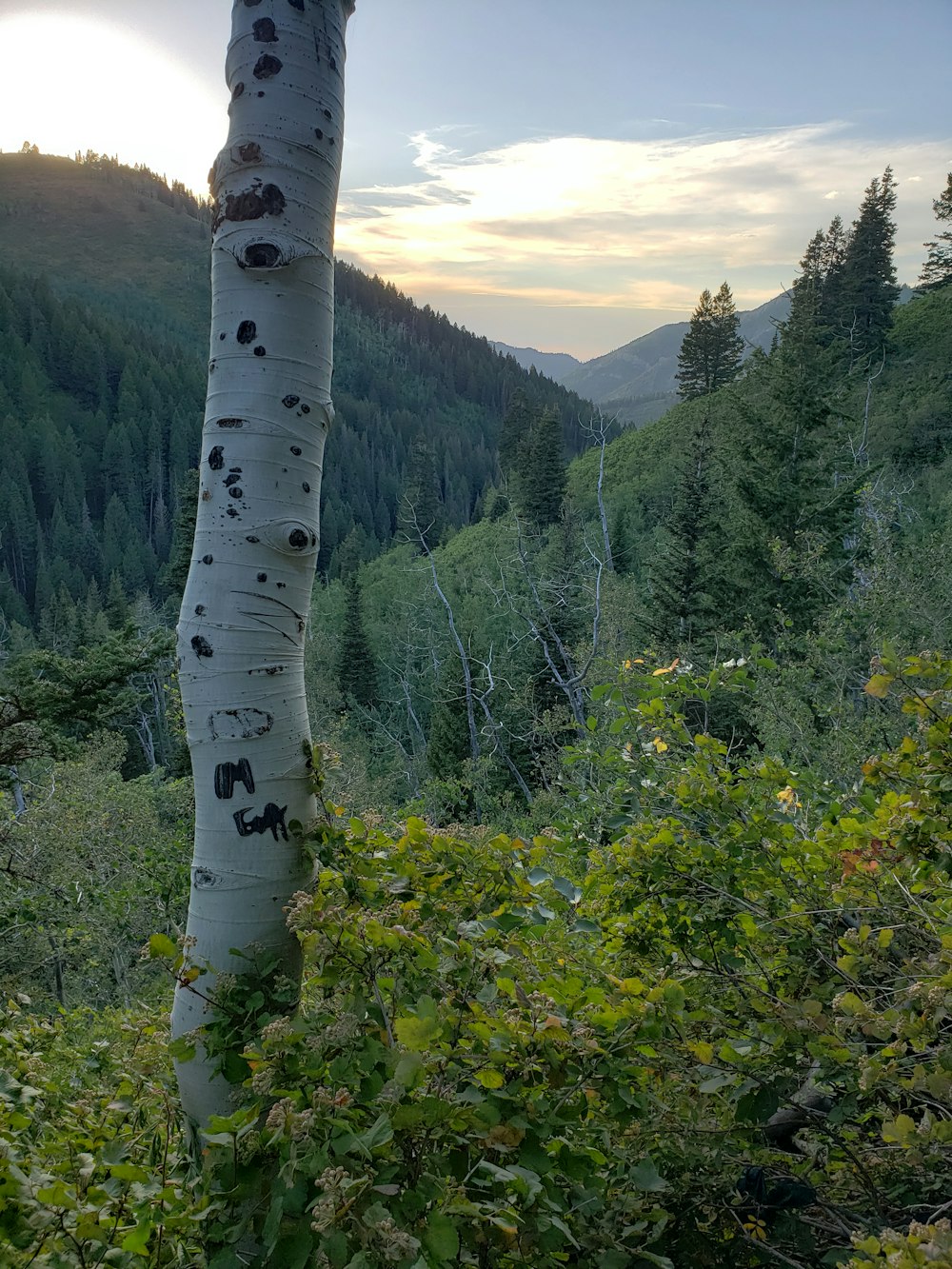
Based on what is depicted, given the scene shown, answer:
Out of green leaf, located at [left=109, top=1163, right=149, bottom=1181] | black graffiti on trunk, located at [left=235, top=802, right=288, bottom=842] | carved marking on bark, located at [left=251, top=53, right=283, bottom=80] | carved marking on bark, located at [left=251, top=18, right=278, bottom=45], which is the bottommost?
green leaf, located at [left=109, top=1163, right=149, bottom=1181]

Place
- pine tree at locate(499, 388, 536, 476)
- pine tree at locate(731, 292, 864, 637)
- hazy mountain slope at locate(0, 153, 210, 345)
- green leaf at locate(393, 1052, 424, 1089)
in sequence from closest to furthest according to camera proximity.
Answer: green leaf at locate(393, 1052, 424, 1089), pine tree at locate(731, 292, 864, 637), pine tree at locate(499, 388, 536, 476), hazy mountain slope at locate(0, 153, 210, 345)

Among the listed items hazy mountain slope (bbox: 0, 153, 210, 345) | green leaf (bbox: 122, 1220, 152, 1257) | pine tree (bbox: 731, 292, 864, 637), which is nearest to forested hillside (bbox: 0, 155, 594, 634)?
hazy mountain slope (bbox: 0, 153, 210, 345)

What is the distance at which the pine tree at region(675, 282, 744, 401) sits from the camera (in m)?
60.0

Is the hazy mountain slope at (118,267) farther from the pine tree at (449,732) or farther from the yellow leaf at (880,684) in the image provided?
the yellow leaf at (880,684)

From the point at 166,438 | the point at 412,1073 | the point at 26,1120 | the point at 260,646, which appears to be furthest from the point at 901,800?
the point at 166,438

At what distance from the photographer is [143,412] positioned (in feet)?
421

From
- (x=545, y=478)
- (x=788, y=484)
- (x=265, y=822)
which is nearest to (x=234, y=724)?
(x=265, y=822)

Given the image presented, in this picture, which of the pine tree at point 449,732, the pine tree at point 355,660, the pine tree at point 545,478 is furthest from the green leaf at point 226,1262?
the pine tree at point 545,478

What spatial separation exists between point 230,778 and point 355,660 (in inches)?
1801

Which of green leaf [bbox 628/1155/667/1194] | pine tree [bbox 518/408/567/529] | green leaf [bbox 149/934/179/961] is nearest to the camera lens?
green leaf [bbox 628/1155/667/1194]

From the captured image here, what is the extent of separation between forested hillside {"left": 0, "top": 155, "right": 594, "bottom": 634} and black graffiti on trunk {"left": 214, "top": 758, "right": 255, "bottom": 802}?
225 ft

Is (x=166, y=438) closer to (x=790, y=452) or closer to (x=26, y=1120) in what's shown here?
(x=790, y=452)

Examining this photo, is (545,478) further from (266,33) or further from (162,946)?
(162,946)

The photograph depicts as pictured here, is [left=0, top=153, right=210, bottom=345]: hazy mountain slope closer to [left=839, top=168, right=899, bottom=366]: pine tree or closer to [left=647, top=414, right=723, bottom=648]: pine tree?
[left=839, top=168, right=899, bottom=366]: pine tree
